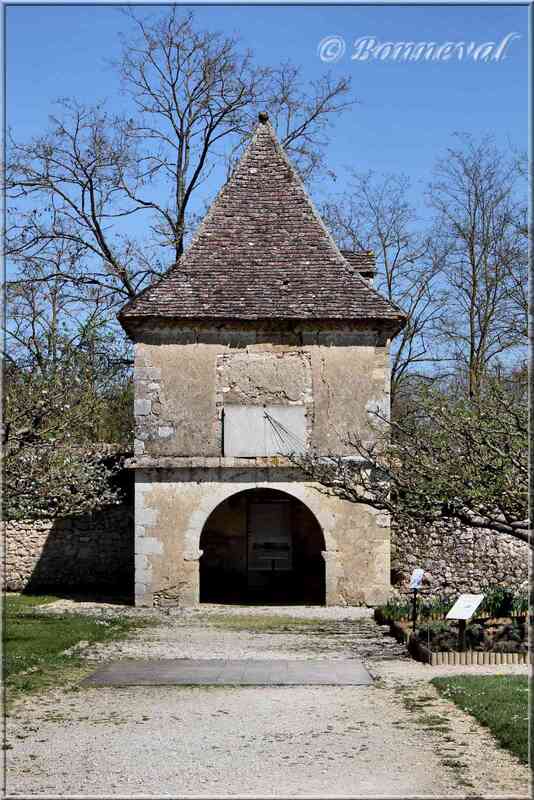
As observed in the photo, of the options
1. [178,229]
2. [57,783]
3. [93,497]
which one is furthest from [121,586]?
[57,783]

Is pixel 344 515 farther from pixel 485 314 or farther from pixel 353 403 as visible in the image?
pixel 485 314

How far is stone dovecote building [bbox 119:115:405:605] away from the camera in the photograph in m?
18.8

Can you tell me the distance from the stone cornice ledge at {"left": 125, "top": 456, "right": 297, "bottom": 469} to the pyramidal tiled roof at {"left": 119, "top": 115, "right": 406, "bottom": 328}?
94.8 inches

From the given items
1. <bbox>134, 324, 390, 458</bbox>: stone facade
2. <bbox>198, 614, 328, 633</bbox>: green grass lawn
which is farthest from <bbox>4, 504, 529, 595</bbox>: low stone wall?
<bbox>198, 614, 328, 633</bbox>: green grass lawn

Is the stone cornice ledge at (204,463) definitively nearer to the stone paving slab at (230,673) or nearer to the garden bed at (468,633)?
the garden bed at (468,633)

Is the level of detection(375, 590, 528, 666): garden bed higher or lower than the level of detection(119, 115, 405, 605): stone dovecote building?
lower

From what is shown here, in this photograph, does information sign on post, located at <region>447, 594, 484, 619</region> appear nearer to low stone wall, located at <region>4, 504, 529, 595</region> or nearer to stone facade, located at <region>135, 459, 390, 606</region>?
stone facade, located at <region>135, 459, 390, 606</region>

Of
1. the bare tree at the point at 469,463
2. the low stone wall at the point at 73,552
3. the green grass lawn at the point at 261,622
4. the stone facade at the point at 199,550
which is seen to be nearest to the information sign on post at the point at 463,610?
the bare tree at the point at 469,463

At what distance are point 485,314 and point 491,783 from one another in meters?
22.3

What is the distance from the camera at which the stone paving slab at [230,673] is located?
1070 cm

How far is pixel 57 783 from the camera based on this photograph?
677 centimetres

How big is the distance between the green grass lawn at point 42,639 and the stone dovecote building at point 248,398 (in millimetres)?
2400

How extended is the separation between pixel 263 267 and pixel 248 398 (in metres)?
2.47

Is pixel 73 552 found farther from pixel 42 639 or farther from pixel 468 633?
pixel 468 633
